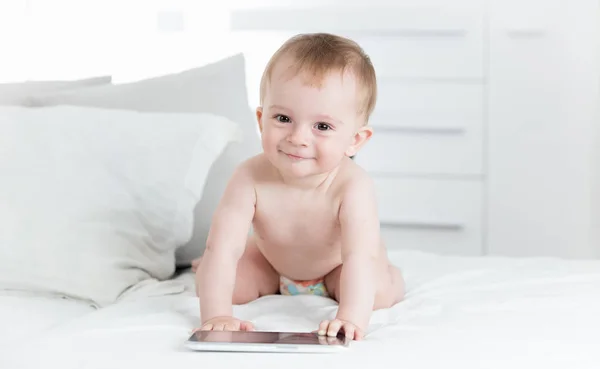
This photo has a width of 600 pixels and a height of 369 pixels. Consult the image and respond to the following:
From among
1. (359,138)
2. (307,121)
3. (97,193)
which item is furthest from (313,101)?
(97,193)

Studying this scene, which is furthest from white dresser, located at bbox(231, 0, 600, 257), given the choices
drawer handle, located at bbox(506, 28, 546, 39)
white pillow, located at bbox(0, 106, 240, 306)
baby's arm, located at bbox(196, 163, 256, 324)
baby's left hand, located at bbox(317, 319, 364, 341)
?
baby's left hand, located at bbox(317, 319, 364, 341)

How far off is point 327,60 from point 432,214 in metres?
1.85

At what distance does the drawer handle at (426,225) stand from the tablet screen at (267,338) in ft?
6.35

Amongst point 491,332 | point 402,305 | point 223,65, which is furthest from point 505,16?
point 491,332

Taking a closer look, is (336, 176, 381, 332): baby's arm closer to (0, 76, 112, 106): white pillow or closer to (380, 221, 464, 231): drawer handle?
(0, 76, 112, 106): white pillow

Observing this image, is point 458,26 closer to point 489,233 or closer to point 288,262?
point 489,233

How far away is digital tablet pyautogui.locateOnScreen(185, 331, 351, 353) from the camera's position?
1094 mm

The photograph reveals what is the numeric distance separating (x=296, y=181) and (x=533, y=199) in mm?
1819

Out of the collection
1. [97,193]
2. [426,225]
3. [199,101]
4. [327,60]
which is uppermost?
[327,60]

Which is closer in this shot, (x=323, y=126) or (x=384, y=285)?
(x=323, y=126)

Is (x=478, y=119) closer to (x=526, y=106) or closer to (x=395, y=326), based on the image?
(x=526, y=106)

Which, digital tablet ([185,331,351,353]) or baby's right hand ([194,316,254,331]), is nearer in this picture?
digital tablet ([185,331,351,353])

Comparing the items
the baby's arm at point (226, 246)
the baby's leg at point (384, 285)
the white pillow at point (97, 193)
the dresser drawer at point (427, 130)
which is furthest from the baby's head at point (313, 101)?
the dresser drawer at point (427, 130)

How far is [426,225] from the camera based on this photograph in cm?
307
